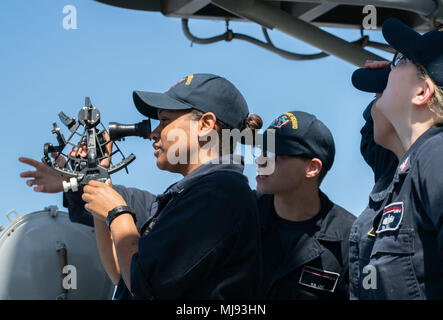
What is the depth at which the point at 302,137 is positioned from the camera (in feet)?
11.9

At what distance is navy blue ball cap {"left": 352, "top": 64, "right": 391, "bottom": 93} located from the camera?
261cm

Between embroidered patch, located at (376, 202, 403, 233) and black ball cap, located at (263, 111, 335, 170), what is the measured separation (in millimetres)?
1520

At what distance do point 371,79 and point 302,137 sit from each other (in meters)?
1.01

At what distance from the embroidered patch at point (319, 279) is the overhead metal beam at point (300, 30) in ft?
12.0

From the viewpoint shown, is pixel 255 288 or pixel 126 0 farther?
pixel 126 0

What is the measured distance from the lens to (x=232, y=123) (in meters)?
2.56

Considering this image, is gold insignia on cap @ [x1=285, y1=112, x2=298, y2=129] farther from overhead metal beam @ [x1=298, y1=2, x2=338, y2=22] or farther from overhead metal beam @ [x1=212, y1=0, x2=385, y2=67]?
overhead metal beam @ [x1=298, y1=2, x2=338, y2=22]

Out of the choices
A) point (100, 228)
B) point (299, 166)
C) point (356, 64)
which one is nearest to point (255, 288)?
point (100, 228)

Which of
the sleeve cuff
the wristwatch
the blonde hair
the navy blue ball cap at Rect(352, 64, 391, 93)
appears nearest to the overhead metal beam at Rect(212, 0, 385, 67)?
the navy blue ball cap at Rect(352, 64, 391, 93)

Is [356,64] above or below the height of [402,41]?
above

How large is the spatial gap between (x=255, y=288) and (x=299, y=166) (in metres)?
1.49

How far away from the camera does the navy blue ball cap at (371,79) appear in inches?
103
